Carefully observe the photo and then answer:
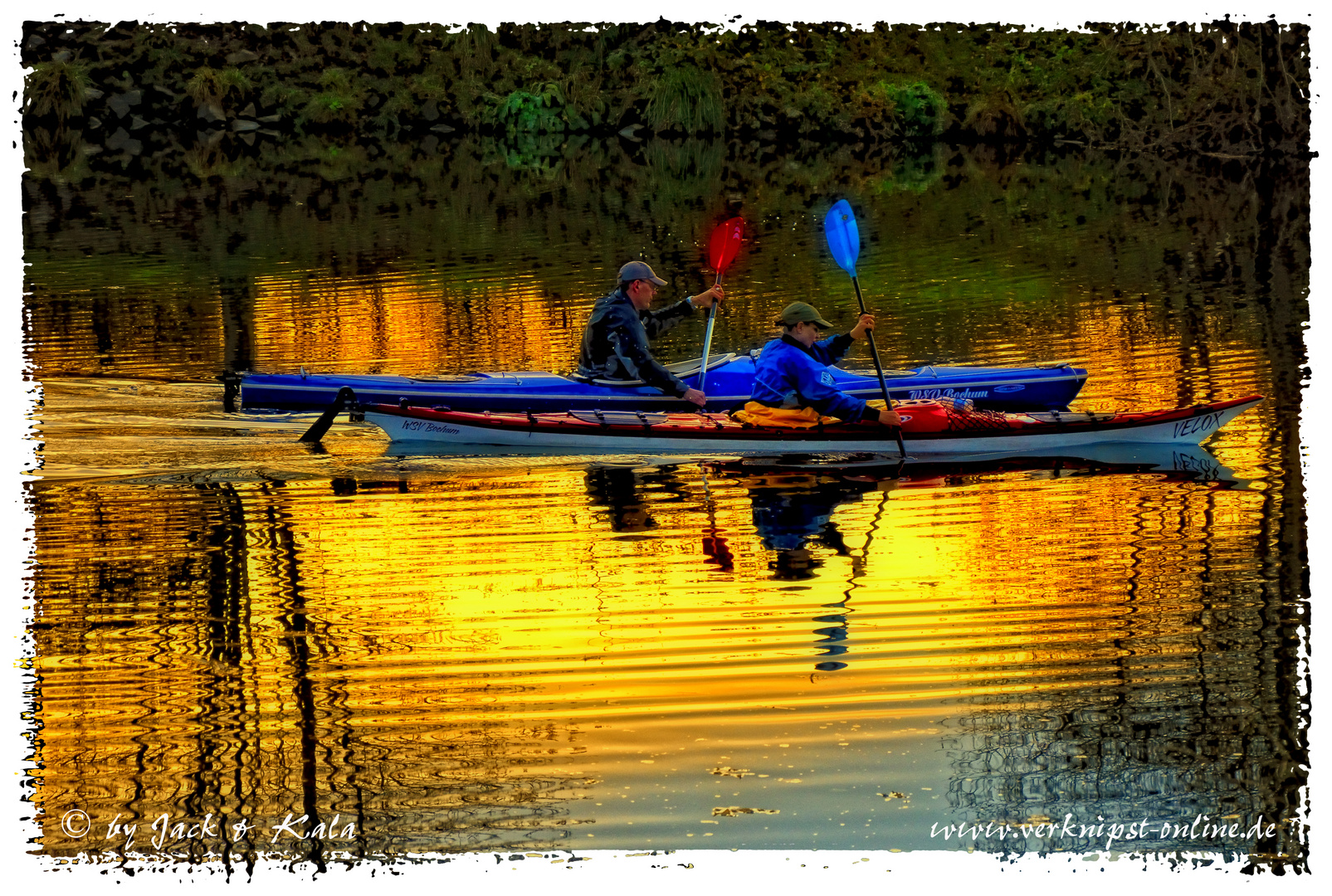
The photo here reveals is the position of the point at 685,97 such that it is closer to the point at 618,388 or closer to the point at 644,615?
the point at 618,388

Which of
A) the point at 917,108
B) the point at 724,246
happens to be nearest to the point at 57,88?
the point at 917,108

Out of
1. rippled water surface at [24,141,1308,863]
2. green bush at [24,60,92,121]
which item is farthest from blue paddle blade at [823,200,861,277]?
green bush at [24,60,92,121]

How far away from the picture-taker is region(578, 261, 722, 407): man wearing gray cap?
16078 millimetres

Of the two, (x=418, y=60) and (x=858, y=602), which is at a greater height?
(x=418, y=60)

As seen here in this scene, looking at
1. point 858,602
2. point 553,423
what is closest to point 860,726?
point 858,602

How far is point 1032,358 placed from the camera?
20.0m

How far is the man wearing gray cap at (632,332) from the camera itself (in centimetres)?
1608

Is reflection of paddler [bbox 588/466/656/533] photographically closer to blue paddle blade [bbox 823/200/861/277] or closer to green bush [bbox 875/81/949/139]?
blue paddle blade [bbox 823/200/861/277]

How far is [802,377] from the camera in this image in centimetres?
1489

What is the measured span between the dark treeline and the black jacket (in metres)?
39.2

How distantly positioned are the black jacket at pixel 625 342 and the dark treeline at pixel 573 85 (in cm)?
3919

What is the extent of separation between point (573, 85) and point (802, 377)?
4895 centimetres

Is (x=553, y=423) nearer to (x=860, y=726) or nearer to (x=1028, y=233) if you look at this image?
(x=860, y=726)

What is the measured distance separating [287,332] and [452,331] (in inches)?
79.0
